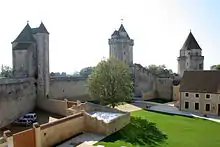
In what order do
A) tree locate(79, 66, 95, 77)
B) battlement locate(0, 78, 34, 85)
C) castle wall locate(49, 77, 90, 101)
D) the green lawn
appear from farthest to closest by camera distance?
tree locate(79, 66, 95, 77), castle wall locate(49, 77, 90, 101), battlement locate(0, 78, 34, 85), the green lawn

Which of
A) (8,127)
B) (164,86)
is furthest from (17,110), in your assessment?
(164,86)

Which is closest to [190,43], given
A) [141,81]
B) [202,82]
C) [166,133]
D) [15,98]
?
[141,81]

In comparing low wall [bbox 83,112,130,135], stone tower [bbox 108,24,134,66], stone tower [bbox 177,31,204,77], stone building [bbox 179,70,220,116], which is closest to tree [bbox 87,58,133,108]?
low wall [bbox 83,112,130,135]

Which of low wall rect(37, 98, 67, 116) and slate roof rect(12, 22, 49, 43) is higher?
slate roof rect(12, 22, 49, 43)

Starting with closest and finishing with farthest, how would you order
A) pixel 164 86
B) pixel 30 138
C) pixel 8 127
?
1. pixel 30 138
2. pixel 8 127
3. pixel 164 86

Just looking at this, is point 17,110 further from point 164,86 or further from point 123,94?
point 164,86

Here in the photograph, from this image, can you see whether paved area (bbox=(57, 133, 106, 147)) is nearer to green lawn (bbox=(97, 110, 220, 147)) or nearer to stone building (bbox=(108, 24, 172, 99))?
green lawn (bbox=(97, 110, 220, 147))

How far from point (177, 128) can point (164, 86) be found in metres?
21.9

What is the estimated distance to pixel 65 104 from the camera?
28562 mm

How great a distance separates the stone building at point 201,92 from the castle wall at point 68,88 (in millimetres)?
17222

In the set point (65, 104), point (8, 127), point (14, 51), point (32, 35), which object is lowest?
point (8, 127)

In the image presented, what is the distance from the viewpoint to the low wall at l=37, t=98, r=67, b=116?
1133 inches

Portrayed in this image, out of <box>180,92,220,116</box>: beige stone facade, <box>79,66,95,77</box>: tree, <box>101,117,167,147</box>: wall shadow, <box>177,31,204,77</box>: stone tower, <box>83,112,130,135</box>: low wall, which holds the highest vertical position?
<box>177,31,204,77</box>: stone tower

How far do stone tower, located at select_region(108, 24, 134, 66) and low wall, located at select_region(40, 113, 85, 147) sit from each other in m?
24.1
